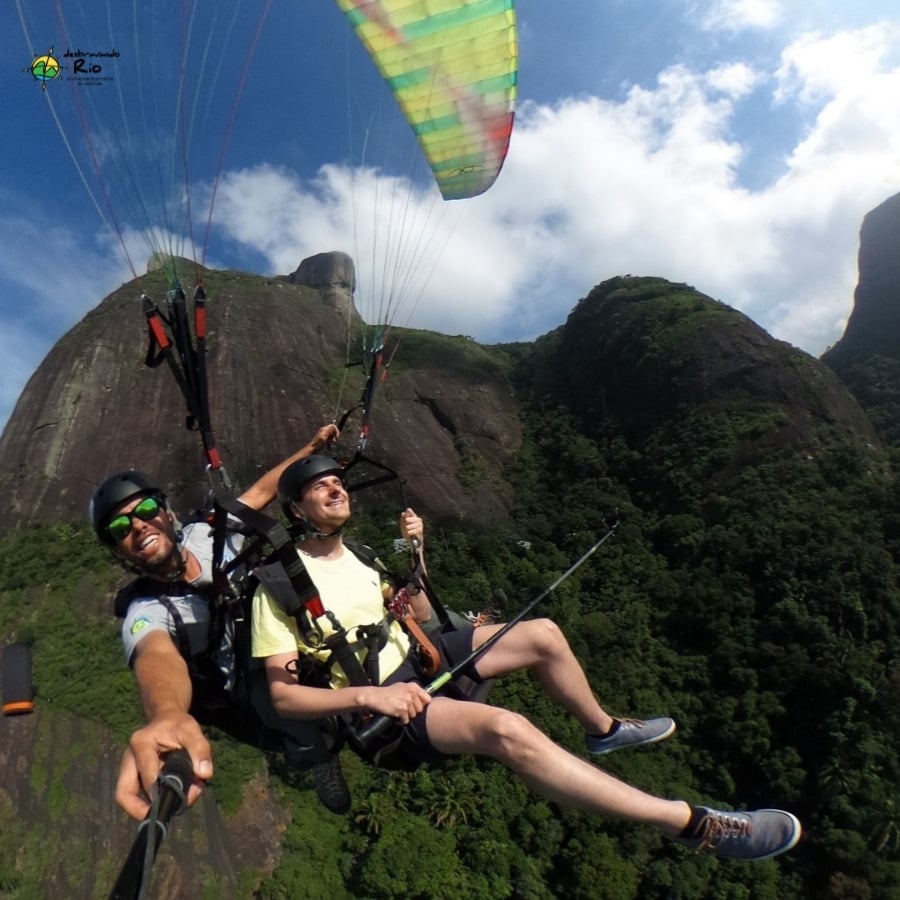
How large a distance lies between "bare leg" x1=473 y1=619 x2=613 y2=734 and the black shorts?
4.9 inches

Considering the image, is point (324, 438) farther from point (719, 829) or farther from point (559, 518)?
point (559, 518)

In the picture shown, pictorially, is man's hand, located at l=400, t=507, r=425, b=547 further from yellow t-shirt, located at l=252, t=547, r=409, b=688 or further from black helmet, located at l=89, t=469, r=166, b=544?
black helmet, located at l=89, t=469, r=166, b=544

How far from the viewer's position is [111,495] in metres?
2.94

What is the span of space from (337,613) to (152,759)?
1.57m

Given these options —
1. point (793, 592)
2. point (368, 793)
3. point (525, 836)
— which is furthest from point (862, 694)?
point (368, 793)

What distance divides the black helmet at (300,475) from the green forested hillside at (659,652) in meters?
24.2

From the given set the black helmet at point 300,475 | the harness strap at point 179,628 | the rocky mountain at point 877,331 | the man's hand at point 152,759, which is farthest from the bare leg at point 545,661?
the rocky mountain at point 877,331

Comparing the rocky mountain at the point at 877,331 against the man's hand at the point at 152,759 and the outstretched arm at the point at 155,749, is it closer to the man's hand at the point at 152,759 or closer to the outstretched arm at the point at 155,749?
the outstretched arm at the point at 155,749

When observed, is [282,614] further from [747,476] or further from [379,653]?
[747,476]

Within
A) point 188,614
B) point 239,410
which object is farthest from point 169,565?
point 239,410

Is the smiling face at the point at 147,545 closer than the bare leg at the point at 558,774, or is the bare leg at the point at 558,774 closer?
the bare leg at the point at 558,774

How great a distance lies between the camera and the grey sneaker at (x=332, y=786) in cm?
360

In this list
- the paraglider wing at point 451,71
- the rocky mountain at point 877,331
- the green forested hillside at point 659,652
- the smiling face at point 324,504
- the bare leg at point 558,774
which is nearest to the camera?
the bare leg at point 558,774

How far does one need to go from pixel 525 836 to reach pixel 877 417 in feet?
164
